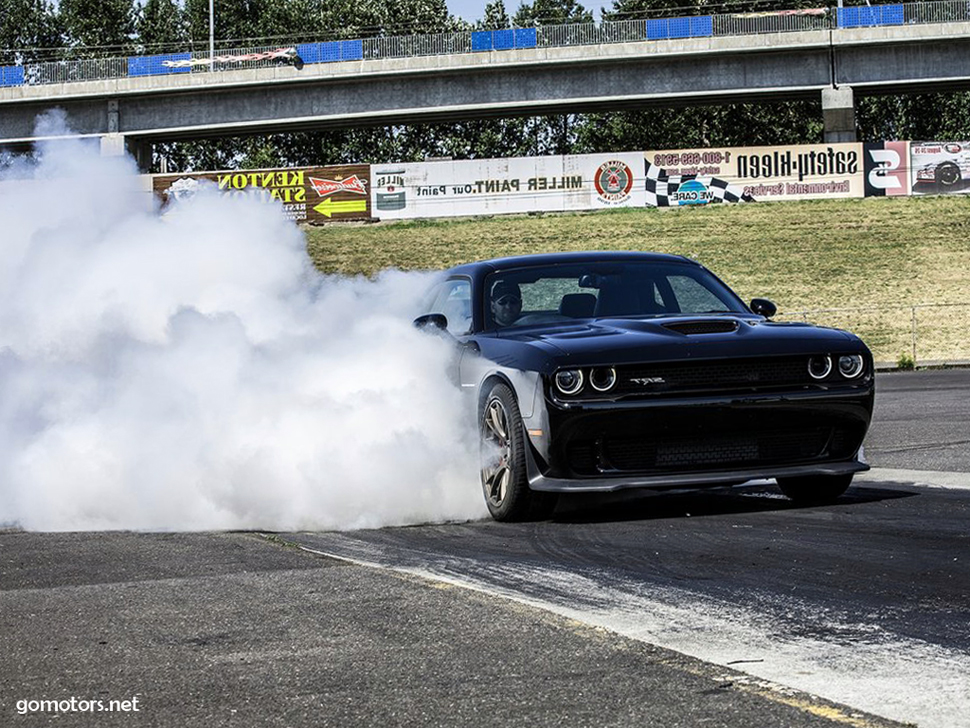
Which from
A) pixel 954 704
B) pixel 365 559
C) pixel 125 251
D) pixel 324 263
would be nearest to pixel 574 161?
pixel 324 263

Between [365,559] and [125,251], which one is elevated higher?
[125,251]

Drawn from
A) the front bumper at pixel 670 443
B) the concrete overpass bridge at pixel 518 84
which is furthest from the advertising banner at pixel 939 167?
the front bumper at pixel 670 443

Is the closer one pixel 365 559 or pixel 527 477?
pixel 365 559

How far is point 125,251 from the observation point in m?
10.5

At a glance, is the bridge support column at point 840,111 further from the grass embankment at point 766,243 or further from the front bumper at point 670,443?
the front bumper at point 670,443

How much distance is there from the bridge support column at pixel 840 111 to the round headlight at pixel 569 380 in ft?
159

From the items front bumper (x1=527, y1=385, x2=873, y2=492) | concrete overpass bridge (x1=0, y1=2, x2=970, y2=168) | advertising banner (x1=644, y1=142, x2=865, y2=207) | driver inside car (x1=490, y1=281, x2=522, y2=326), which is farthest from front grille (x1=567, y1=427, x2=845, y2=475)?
concrete overpass bridge (x1=0, y1=2, x2=970, y2=168)

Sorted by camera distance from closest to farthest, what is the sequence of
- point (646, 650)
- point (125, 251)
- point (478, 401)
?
point (646, 650), point (478, 401), point (125, 251)

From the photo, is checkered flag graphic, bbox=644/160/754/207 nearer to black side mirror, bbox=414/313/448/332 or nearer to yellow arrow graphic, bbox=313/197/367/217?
yellow arrow graphic, bbox=313/197/367/217

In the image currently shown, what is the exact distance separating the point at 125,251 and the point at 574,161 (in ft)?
115

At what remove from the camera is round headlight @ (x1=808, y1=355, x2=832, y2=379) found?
787cm

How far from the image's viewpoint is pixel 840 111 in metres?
54.1

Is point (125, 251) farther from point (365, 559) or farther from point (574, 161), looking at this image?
point (574, 161)

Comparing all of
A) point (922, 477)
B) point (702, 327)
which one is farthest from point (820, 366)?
point (922, 477)
